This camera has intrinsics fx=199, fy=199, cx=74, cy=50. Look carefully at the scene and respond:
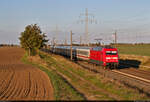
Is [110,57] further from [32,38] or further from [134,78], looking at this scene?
[32,38]

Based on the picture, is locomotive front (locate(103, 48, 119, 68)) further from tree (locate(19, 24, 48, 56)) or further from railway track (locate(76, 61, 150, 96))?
tree (locate(19, 24, 48, 56))

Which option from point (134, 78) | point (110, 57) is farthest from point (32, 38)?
point (134, 78)

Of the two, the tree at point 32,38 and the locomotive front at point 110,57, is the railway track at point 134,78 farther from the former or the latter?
the tree at point 32,38

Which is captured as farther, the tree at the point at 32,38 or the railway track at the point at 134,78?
the tree at the point at 32,38

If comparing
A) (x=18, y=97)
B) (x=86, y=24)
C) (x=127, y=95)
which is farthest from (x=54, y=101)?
(x=86, y=24)

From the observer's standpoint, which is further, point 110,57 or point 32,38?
point 32,38

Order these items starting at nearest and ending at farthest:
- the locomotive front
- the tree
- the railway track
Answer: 1. the railway track
2. the locomotive front
3. the tree

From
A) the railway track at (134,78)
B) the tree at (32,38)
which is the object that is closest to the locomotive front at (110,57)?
the railway track at (134,78)

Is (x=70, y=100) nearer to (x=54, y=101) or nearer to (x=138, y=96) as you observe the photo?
(x=54, y=101)

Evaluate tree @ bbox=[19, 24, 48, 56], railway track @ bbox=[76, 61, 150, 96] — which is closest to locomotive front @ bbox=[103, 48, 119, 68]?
railway track @ bbox=[76, 61, 150, 96]

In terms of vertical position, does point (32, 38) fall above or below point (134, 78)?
above

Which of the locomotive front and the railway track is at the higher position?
the locomotive front

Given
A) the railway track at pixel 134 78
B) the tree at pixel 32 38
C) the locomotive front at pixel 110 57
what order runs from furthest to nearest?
1. the tree at pixel 32 38
2. the locomotive front at pixel 110 57
3. the railway track at pixel 134 78

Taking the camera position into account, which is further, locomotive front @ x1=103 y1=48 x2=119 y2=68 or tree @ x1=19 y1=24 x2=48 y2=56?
tree @ x1=19 y1=24 x2=48 y2=56
